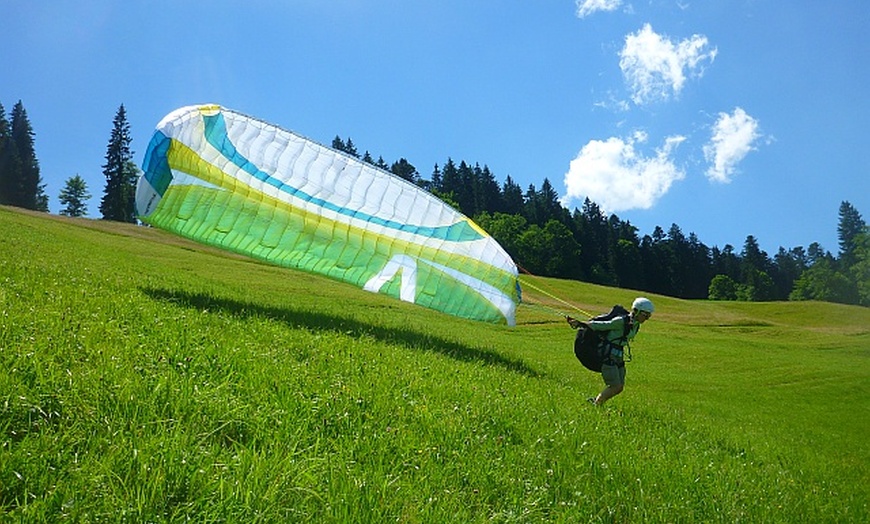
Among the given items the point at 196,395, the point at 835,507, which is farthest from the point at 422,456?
the point at 835,507

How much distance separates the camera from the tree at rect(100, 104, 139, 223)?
89.1 m

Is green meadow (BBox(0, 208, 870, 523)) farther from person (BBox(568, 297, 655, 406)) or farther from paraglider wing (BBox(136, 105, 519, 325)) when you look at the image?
paraglider wing (BBox(136, 105, 519, 325))

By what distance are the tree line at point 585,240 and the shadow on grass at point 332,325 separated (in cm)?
7123

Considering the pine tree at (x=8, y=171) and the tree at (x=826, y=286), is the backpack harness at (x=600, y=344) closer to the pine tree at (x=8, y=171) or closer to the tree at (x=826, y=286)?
the tree at (x=826, y=286)

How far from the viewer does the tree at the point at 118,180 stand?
8906 centimetres

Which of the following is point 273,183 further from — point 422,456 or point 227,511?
point 227,511

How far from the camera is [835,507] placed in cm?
770

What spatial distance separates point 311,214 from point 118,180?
9197 cm

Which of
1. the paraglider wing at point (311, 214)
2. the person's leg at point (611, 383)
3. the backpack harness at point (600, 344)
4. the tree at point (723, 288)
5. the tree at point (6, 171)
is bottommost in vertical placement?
the person's leg at point (611, 383)

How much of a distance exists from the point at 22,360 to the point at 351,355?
4461 millimetres

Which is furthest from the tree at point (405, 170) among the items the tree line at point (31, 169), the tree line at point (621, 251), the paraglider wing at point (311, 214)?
the paraglider wing at point (311, 214)

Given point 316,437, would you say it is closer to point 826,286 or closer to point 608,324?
point 608,324

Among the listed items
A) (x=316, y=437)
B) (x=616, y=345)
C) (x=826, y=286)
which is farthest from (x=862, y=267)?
(x=316, y=437)

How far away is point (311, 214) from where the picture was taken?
1252 centimetres
